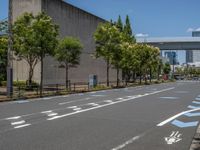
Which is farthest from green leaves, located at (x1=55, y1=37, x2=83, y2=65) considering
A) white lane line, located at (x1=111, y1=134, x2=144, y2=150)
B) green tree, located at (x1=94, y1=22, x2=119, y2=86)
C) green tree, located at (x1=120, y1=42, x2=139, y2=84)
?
white lane line, located at (x1=111, y1=134, x2=144, y2=150)

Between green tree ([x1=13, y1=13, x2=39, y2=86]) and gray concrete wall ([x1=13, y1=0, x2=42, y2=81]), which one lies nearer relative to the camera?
green tree ([x1=13, y1=13, x2=39, y2=86])

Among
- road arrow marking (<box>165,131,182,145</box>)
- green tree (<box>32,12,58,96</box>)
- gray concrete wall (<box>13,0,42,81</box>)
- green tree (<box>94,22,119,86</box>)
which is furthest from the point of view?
green tree (<box>94,22,119,86</box>)

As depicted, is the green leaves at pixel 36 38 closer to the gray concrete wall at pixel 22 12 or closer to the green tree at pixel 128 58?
the gray concrete wall at pixel 22 12

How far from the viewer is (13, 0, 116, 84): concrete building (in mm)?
50875

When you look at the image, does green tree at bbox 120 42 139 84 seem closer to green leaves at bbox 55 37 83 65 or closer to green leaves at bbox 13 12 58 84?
green leaves at bbox 55 37 83 65

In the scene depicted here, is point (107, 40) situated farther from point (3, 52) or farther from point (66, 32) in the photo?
point (3, 52)

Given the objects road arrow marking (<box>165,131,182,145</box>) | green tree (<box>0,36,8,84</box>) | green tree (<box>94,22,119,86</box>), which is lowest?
road arrow marking (<box>165,131,182,145</box>)

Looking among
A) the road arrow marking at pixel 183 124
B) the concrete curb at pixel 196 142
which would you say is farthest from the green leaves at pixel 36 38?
the concrete curb at pixel 196 142

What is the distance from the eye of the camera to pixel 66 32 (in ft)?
→ 192

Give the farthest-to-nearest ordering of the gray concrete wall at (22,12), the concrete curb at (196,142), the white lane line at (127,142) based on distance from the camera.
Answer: the gray concrete wall at (22,12) → the concrete curb at (196,142) → the white lane line at (127,142)

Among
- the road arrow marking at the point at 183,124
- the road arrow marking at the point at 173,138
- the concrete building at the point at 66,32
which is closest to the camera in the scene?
the road arrow marking at the point at 173,138

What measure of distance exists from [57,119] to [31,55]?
Answer: 25.2 metres

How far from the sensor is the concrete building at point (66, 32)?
50.9m

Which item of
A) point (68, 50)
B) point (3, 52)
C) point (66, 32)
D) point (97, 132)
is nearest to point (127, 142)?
point (97, 132)
